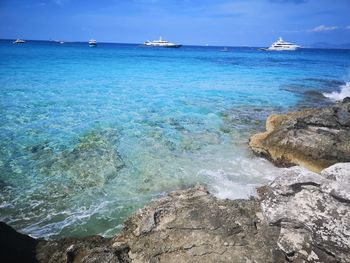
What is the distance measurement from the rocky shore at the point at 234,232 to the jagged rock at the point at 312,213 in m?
0.01

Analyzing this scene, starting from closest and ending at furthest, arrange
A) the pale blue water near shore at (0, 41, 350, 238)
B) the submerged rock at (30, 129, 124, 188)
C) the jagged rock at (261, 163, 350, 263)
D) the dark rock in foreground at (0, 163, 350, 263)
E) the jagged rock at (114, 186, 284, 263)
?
1. the jagged rock at (261, 163, 350, 263)
2. the dark rock in foreground at (0, 163, 350, 263)
3. the jagged rock at (114, 186, 284, 263)
4. the pale blue water near shore at (0, 41, 350, 238)
5. the submerged rock at (30, 129, 124, 188)

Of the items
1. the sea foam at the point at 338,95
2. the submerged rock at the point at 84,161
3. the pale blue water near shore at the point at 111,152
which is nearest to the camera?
the pale blue water near shore at the point at 111,152

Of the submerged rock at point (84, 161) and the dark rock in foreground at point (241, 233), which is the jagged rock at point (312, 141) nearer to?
the dark rock in foreground at point (241, 233)

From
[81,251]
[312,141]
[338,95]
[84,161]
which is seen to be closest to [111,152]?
[84,161]

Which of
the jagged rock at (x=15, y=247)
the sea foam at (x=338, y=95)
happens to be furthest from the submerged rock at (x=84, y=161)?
the sea foam at (x=338, y=95)

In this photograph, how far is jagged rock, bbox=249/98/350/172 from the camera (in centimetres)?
871

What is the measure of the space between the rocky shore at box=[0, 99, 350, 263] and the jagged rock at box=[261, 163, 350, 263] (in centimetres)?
1

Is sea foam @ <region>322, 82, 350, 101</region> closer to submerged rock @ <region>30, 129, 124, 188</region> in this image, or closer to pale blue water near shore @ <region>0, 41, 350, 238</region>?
pale blue water near shore @ <region>0, 41, 350, 238</region>

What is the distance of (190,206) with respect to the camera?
17.1 ft

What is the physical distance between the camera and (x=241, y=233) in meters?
4.54

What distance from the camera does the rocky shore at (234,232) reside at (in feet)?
12.5

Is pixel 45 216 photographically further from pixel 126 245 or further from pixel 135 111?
pixel 135 111

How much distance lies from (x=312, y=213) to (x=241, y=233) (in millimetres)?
1141

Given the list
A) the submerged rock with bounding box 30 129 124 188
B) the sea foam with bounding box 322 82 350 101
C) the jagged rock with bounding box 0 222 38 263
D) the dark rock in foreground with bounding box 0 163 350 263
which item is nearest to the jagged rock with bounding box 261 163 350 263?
the dark rock in foreground with bounding box 0 163 350 263
